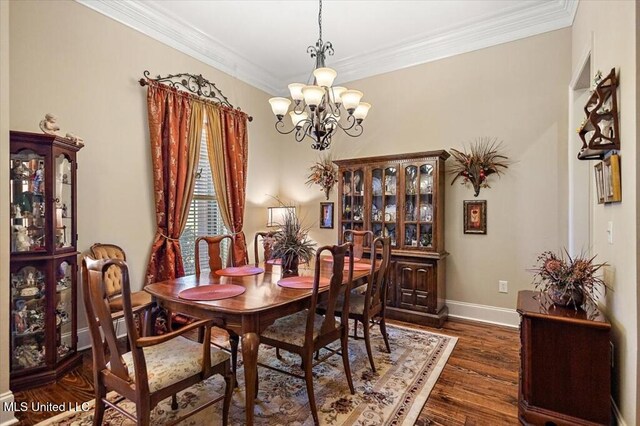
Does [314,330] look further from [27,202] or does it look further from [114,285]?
[27,202]

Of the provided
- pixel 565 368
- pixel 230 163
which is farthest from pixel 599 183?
pixel 230 163

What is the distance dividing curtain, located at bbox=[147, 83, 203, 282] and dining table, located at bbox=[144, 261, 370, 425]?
1.21 metres

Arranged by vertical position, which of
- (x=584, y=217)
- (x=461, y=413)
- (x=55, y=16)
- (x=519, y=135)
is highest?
(x=55, y=16)

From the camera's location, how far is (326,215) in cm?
497

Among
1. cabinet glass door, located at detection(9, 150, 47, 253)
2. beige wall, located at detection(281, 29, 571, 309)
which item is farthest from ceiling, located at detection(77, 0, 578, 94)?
cabinet glass door, located at detection(9, 150, 47, 253)

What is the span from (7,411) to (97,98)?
2.59 meters

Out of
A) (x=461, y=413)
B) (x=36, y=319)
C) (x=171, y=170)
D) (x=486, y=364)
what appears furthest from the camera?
(x=171, y=170)

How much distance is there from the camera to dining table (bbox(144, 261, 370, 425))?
1799 millimetres

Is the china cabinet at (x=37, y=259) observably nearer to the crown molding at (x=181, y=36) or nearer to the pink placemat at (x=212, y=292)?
the pink placemat at (x=212, y=292)

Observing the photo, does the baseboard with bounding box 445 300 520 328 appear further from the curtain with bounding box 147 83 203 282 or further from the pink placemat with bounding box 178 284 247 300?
the curtain with bounding box 147 83 203 282

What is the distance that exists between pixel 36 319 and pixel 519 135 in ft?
16.0

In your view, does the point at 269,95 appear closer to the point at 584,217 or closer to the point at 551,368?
the point at 584,217

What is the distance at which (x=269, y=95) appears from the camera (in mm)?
5246

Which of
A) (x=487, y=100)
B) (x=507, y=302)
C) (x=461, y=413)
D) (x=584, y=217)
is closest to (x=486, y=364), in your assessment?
(x=461, y=413)
